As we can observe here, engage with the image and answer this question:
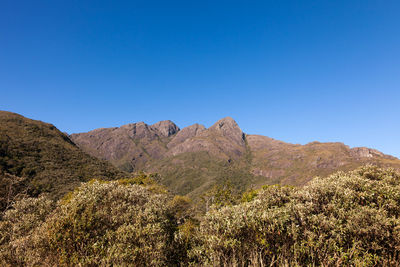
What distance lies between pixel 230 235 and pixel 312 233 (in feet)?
24.9

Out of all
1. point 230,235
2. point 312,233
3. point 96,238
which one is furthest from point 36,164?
point 312,233

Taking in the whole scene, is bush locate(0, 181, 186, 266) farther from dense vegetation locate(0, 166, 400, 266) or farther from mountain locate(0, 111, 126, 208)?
mountain locate(0, 111, 126, 208)

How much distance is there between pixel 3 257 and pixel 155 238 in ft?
53.2

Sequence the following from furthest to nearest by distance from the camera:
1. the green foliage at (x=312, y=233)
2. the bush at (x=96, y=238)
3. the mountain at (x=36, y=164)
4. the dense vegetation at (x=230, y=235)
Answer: the mountain at (x=36, y=164) < the green foliage at (x=312, y=233) < the dense vegetation at (x=230, y=235) < the bush at (x=96, y=238)

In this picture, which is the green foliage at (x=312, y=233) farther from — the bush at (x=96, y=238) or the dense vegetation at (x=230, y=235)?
the bush at (x=96, y=238)

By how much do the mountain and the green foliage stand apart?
76976 millimetres

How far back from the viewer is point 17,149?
10862 cm

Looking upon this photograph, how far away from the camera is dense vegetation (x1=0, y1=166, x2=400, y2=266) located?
51.4 ft

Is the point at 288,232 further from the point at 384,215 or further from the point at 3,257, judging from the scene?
the point at 3,257

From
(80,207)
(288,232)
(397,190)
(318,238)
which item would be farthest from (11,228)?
Answer: (397,190)

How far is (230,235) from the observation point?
17.5 m

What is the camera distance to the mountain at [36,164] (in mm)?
81188

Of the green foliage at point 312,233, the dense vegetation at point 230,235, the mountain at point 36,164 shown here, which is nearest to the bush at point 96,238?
the dense vegetation at point 230,235

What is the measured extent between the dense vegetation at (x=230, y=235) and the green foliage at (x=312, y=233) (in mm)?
85
